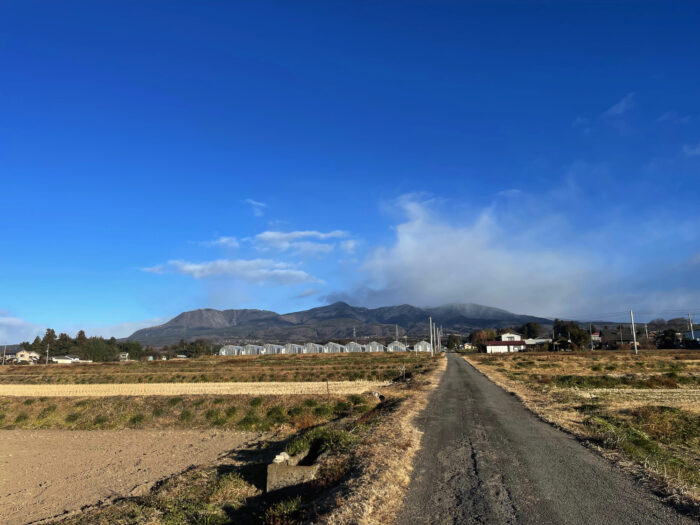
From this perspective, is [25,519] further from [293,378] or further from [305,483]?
[293,378]

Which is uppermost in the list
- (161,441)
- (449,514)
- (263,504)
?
(449,514)

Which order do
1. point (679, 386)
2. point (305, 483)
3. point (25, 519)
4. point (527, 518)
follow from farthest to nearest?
point (679, 386), point (25, 519), point (305, 483), point (527, 518)

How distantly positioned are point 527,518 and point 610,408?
1847 centimetres

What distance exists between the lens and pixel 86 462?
2316 cm

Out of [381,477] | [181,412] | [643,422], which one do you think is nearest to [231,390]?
[181,412]

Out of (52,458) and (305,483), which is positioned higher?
(305,483)

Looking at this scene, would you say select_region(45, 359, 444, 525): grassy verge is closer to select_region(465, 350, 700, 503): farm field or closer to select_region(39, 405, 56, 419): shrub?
select_region(465, 350, 700, 503): farm field

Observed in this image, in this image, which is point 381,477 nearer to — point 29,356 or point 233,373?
point 233,373

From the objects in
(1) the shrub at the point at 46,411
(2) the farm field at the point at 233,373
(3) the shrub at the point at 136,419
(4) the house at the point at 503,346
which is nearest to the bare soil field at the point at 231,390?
(1) the shrub at the point at 46,411

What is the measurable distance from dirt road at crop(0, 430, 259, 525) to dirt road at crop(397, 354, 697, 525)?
1173 cm

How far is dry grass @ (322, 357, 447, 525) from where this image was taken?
28.6 ft

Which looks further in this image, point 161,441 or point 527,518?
point 161,441

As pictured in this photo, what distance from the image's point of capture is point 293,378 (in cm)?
6456

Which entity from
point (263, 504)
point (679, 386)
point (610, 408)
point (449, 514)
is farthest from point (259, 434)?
point (679, 386)
